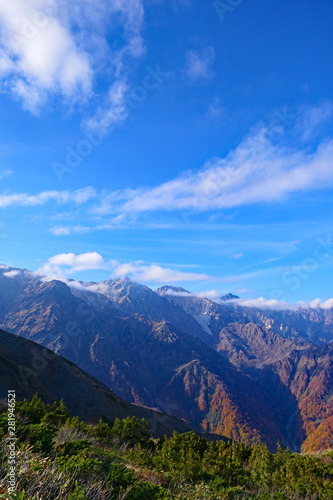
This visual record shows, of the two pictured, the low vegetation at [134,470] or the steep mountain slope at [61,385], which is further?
the steep mountain slope at [61,385]

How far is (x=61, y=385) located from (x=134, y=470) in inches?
4661

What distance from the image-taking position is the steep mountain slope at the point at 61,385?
9168cm

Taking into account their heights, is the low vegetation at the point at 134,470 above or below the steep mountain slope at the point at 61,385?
above

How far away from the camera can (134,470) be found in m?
15.4

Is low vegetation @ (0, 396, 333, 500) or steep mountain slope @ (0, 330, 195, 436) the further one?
steep mountain slope @ (0, 330, 195, 436)

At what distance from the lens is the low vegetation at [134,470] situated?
9.25 m

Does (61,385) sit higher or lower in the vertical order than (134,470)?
lower

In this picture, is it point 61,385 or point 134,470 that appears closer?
point 134,470

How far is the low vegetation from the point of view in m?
9.25

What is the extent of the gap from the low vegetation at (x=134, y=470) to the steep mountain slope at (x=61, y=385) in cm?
7030

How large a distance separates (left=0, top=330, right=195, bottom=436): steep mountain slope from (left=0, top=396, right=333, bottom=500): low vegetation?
70.3 meters

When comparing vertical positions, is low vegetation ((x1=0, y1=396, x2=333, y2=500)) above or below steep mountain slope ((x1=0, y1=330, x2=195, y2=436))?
above

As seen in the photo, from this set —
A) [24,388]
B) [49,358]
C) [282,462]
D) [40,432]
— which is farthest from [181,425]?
[40,432]

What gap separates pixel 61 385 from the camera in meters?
114
